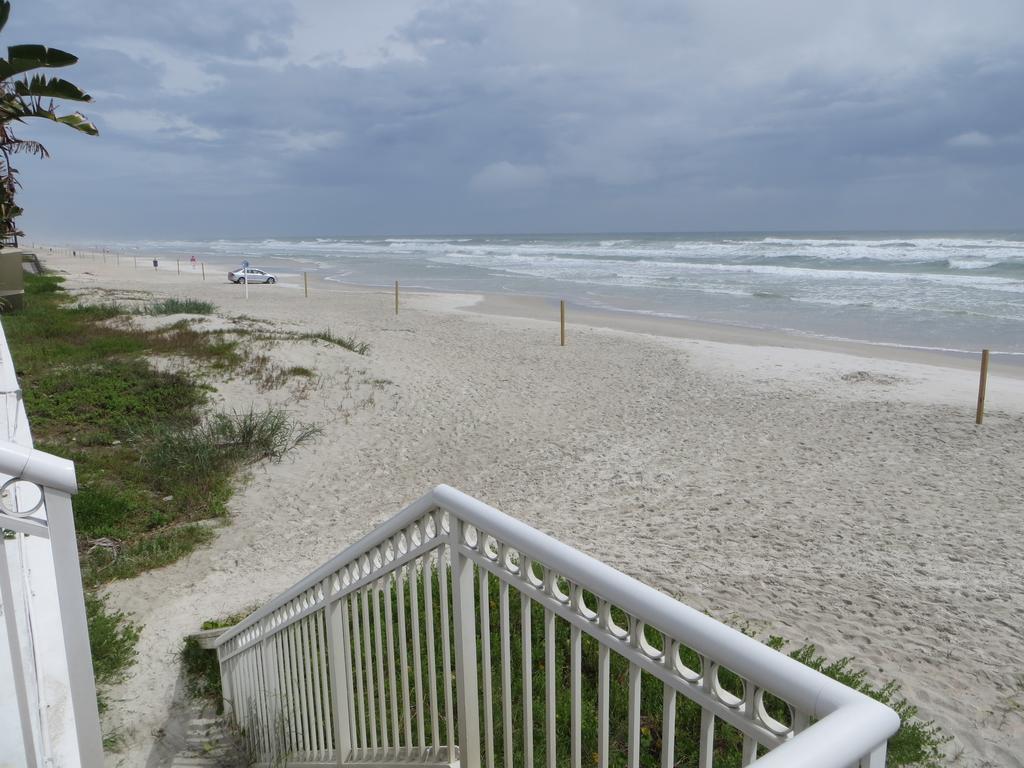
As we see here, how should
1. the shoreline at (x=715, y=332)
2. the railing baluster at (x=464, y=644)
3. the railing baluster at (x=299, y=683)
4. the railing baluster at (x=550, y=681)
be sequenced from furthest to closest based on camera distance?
the shoreline at (x=715, y=332)
the railing baluster at (x=299, y=683)
the railing baluster at (x=464, y=644)
the railing baluster at (x=550, y=681)

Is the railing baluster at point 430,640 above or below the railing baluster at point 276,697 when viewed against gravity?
above

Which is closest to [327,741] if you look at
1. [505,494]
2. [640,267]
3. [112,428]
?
[505,494]

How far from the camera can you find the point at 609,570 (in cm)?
162

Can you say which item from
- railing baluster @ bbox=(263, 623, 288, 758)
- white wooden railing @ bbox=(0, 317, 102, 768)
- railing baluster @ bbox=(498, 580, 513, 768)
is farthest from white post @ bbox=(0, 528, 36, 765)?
railing baluster @ bbox=(263, 623, 288, 758)

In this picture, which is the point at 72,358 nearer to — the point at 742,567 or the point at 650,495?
the point at 650,495

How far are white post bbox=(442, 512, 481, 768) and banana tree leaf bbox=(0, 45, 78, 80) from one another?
10139 millimetres

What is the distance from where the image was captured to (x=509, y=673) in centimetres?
221

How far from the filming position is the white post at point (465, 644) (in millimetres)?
2285

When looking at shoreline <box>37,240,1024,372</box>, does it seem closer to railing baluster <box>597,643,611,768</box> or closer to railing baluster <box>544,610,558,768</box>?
railing baluster <box>544,610,558,768</box>

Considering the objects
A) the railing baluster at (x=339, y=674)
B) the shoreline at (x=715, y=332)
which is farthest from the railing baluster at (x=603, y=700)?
the shoreline at (x=715, y=332)

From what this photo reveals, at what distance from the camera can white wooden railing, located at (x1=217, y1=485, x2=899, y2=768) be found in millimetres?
1259

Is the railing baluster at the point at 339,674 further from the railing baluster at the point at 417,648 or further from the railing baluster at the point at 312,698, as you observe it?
the railing baluster at the point at 417,648

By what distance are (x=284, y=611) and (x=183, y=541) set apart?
416 cm

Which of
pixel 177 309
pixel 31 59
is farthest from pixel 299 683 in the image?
pixel 177 309
